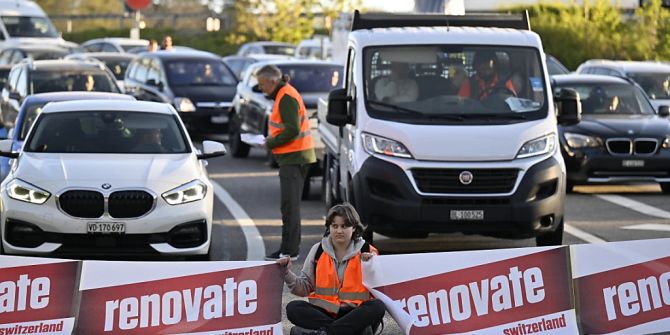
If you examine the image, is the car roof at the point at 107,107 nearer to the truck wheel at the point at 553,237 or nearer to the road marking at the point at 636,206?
the truck wheel at the point at 553,237

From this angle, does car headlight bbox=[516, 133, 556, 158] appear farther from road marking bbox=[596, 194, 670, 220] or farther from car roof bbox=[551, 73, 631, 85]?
car roof bbox=[551, 73, 631, 85]

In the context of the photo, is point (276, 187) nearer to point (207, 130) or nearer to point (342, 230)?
point (207, 130)

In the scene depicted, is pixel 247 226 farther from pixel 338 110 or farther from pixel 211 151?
pixel 338 110

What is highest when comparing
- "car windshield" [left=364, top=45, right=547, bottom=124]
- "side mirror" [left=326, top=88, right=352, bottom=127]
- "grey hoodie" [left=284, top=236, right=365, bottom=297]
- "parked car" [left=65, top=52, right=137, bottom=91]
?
"grey hoodie" [left=284, top=236, right=365, bottom=297]

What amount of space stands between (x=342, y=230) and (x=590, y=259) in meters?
1.66

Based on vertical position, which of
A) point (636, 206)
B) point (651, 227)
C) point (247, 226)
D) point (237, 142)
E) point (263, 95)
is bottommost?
point (237, 142)

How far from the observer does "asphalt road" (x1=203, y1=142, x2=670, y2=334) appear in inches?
611

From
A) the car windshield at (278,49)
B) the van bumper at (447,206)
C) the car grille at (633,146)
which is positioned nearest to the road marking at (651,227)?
the van bumper at (447,206)

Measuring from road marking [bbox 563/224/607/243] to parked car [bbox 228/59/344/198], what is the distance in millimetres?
7409

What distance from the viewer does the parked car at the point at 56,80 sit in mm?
23203

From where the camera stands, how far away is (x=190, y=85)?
95.6ft

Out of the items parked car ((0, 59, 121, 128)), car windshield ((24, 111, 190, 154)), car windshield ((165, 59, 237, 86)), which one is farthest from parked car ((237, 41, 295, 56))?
car windshield ((24, 111, 190, 154))

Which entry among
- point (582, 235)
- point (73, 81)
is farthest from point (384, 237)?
point (73, 81)

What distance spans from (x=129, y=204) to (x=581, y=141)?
29.8 feet
